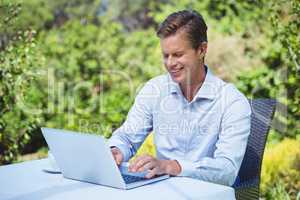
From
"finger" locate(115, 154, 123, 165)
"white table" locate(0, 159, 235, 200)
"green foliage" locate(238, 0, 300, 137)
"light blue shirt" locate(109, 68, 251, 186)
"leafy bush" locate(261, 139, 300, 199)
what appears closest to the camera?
"white table" locate(0, 159, 235, 200)

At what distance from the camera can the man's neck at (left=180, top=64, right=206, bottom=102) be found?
2754 millimetres

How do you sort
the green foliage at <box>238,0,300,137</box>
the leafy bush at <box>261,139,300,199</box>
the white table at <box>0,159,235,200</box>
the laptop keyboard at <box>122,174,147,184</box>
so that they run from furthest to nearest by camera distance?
the green foliage at <box>238,0,300,137</box> → the leafy bush at <box>261,139,300,199</box> → the laptop keyboard at <box>122,174,147,184</box> → the white table at <box>0,159,235,200</box>

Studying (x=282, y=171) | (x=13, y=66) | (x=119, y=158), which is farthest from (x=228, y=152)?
(x=13, y=66)

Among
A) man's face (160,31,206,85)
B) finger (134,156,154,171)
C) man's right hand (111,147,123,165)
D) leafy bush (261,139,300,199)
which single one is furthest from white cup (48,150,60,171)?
leafy bush (261,139,300,199)

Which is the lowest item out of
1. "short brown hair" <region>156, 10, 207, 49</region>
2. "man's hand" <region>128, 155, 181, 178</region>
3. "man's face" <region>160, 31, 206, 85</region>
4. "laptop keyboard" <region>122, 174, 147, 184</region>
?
"laptop keyboard" <region>122, 174, 147, 184</region>

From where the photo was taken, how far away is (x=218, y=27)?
22.3ft

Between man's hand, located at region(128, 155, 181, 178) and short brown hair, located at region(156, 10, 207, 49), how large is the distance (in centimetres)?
59

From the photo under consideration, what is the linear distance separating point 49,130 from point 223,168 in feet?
2.17

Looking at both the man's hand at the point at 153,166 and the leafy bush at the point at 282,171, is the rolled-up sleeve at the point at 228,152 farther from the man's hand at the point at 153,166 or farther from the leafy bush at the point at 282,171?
the leafy bush at the point at 282,171

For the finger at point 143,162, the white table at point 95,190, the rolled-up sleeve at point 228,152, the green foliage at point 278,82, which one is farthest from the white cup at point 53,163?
the green foliage at point 278,82

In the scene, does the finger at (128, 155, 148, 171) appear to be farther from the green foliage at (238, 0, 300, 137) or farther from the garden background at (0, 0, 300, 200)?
the green foliage at (238, 0, 300, 137)

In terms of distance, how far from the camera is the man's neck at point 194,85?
2754 millimetres

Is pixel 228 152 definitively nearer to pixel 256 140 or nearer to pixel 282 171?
pixel 256 140

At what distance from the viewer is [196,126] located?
2.68 metres
